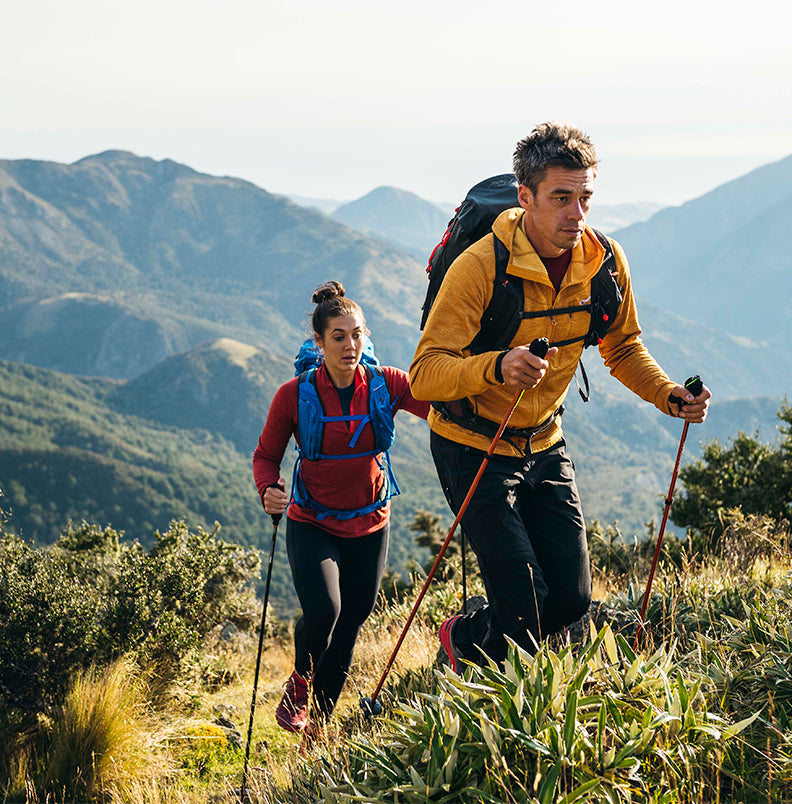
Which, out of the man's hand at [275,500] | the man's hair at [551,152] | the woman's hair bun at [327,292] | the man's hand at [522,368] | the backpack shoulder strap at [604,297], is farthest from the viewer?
the woman's hair bun at [327,292]

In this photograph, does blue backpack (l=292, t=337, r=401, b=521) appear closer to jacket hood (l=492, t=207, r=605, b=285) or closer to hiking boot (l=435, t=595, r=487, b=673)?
hiking boot (l=435, t=595, r=487, b=673)

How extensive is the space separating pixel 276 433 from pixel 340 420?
1.33 feet

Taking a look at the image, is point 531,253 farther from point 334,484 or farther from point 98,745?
point 98,745

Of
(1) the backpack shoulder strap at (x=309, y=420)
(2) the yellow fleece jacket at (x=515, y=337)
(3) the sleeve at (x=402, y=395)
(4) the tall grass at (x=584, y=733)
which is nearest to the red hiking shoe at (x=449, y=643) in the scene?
(4) the tall grass at (x=584, y=733)

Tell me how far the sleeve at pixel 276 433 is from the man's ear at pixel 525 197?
1.85m

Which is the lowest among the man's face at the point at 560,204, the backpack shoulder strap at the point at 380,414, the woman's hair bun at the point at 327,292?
the backpack shoulder strap at the point at 380,414

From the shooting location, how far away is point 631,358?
156 inches

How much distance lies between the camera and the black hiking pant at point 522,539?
3361mm

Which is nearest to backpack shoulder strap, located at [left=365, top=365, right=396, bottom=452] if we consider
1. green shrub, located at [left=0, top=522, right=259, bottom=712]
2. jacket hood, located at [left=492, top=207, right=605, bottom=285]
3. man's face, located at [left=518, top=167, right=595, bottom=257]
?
jacket hood, located at [left=492, top=207, right=605, bottom=285]

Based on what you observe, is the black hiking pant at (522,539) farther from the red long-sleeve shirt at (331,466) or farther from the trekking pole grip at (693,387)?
the red long-sleeve shirt at (331,466)

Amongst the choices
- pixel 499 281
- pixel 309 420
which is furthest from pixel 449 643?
pixel 499 281

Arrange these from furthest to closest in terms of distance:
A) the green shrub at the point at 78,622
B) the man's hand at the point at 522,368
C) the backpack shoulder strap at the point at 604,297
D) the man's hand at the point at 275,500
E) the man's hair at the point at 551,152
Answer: the green shrub at the point at 78,622 < the man's hand at the point at 275,500 < the backpack shoulder strap at the point at 604,297 < the man's hair at the point at 551,152 < the man's hand at the point at 522,368

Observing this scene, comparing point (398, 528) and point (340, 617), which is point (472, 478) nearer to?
point (340, 617)

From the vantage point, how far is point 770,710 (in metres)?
2.76
